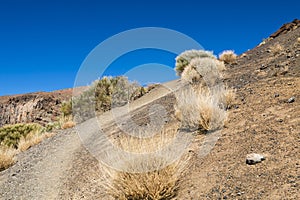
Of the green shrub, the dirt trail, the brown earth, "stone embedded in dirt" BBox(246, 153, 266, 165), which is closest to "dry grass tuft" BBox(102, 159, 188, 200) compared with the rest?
the brown earth

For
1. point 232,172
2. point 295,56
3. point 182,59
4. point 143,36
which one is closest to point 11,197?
point 232,172

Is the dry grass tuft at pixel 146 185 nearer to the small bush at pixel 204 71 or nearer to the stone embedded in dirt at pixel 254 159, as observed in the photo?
the stone embedded in dirt at pixel 254 159

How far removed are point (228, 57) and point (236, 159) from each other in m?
12.4

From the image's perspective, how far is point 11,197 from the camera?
6.91 metres

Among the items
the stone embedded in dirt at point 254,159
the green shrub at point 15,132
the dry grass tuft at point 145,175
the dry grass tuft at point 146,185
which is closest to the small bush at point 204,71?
the stone embedded in dirt at point 254,159

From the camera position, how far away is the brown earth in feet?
13.5

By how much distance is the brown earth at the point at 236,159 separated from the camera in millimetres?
4102

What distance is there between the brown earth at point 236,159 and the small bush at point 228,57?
5324 millimetres

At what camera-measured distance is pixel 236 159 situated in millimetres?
4867

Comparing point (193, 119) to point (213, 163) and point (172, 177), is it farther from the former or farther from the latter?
point (172, 177)

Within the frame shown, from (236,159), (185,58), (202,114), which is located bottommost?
(236,159)

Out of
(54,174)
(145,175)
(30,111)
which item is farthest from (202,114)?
(30,111)

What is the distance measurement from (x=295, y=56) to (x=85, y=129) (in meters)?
8.21

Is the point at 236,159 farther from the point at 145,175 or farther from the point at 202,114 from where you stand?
the point at 202,114
